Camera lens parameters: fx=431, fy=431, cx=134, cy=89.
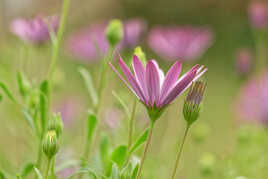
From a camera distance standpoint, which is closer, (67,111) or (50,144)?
(50,144)

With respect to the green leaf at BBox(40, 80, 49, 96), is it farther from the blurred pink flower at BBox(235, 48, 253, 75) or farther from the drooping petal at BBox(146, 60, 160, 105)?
the blurred pink flower at BBox(235, 48, 253, 75)

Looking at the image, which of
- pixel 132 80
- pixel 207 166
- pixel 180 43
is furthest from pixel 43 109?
pixel 180 43

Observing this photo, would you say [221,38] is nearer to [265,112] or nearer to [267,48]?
[267,48]

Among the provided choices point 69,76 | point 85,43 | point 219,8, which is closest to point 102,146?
point 85,43

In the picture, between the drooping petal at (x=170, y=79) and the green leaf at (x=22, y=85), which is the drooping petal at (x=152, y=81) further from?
the green leaf at (x=22, y=85)

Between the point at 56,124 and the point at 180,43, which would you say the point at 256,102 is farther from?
the point at 56,124

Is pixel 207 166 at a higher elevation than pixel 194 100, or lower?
lower

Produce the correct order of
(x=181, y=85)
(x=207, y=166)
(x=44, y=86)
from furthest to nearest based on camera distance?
(x=207, y=166), (x=44, y=86), (x=181, y=85)

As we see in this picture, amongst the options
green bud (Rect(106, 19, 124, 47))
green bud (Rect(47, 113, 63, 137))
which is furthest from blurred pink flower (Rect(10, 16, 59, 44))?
green bud (Rect(47, 113, 63, 137))
